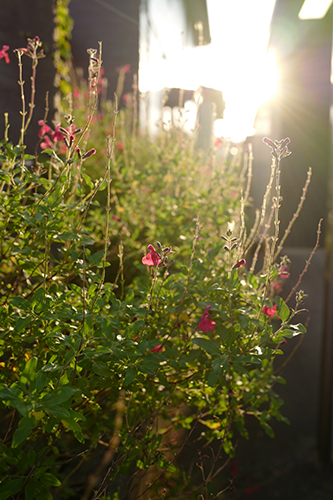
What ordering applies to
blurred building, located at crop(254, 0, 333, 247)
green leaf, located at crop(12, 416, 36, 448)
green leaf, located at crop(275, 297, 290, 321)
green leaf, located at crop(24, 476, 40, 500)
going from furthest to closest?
1. blurred building, located at crop(254, 0, 333, 247)
2. green leaf, located at crop(275, 297, 290, 321)
3. green leaf, located at crop(24, 476, 40, 500)
4. green leaf, located at crop(12, 416, 36, 448)

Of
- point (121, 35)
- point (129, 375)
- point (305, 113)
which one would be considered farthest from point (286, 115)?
point (129, 375)

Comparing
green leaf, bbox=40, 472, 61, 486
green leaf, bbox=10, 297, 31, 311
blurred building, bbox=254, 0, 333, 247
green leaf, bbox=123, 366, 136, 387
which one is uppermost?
blurred building, bbox=254, 0, 333, 247

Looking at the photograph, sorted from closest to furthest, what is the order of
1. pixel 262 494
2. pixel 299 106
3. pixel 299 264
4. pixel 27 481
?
pixel 27 481
pixel 262 494
pixel 299 264
pixel 299 106

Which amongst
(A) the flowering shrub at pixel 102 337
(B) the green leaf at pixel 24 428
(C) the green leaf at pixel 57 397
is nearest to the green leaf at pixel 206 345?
(A) the flowering shrub at pixel 102 337

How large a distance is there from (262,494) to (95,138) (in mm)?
4221

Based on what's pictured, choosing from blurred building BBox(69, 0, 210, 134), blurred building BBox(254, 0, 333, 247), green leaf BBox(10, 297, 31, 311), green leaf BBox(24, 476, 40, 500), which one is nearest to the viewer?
green leaf BBox(24, 476, 40, 500)

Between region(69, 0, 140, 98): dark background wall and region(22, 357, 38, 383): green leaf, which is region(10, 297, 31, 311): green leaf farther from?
region(69, 0, 140, 98): dark background wall

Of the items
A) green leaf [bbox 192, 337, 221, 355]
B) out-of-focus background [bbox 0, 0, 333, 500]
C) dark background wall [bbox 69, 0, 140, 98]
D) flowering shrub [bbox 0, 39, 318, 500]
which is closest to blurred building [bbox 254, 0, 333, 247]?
out-of-focus background [bbox 0, 0, 333, 500]

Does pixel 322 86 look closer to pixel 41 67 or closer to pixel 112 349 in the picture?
pixel 41 67

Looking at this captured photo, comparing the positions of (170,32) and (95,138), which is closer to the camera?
(95,138)

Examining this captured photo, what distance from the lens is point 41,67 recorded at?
346 centimetres

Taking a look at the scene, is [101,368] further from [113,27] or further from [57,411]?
[113,27]

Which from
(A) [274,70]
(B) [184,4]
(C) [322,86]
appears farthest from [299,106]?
(B) [184,4]

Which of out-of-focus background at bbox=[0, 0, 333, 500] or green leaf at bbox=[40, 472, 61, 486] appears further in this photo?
out-of-focus background at bbox=[0, 0, 333, 500]
